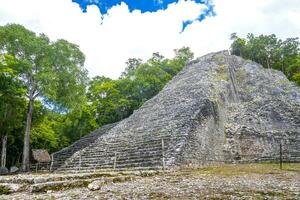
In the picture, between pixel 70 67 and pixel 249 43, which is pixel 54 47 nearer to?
pixel 70 67

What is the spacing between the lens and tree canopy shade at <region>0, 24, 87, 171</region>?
20828 millimetres

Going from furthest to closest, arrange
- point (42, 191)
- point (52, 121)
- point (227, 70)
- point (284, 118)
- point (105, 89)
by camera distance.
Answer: point (52, 121), point (105, 89), point (227, 70), point (284, 118), point (42, 191)

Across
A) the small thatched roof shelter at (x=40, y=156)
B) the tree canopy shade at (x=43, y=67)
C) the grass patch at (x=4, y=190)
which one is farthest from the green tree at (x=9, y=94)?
the grass patch at (x=4, y=190)

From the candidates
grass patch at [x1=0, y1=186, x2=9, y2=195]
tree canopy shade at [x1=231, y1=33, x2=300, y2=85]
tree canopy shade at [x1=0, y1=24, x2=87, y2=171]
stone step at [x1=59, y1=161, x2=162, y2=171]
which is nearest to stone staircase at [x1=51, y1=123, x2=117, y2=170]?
tree canopy shade at [x1=0, y1=24, x2=87, y2=171]

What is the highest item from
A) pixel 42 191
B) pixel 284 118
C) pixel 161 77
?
pixel 161 77

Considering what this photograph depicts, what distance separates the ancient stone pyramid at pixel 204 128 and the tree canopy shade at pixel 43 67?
13.0ft

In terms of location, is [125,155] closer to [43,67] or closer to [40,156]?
[43,67]

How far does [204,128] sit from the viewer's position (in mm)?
16453

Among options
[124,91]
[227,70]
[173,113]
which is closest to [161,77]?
[124,91]

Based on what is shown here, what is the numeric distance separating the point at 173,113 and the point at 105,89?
1742 cm

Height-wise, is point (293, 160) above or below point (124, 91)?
below

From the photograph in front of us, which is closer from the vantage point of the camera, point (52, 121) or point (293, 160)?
point (293, 160)

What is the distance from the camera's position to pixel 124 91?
35438 millimetres

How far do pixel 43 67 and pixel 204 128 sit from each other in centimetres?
1171
